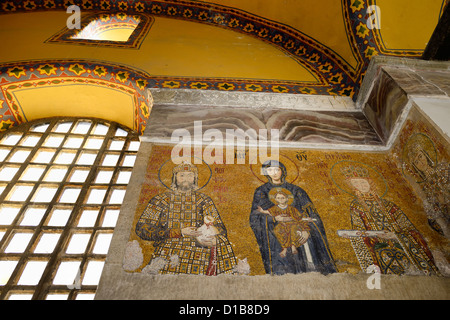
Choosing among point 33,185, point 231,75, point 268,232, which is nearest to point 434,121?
point 268,232

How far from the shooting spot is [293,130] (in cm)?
381

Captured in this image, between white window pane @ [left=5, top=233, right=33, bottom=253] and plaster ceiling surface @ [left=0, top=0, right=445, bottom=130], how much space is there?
1.92m

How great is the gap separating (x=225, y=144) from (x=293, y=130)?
0.88 metres

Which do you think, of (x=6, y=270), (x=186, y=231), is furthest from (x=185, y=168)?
(x=6, y=270)

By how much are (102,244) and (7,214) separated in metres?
1.12

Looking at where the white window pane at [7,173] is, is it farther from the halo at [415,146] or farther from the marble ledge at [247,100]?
the halo at [415,146]

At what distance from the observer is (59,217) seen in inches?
128

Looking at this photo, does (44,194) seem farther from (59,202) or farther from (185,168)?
(185,168)

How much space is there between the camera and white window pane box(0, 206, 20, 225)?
317 centimetres

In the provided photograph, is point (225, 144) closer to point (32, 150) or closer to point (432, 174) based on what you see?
point (432, 174)

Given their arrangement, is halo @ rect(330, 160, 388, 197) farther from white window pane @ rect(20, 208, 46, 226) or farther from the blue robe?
white window pane @ rect(20, 208, 46, 226)

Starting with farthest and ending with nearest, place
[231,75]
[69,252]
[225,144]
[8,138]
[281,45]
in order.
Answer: [281,45] < [231,75] < [8,138] < [225,144] < [69,252]

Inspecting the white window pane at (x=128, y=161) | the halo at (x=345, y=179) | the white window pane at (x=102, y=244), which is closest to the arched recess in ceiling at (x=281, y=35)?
the white window pane at (x=128, y=161)

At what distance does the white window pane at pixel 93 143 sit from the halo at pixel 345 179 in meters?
2.94
